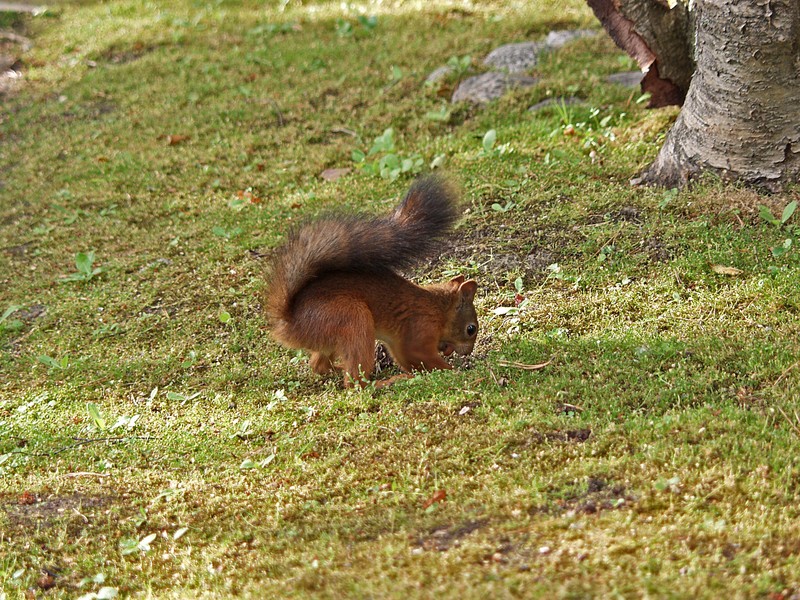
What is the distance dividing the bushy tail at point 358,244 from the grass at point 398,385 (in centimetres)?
54

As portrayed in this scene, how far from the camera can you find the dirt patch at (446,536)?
8.82 ft

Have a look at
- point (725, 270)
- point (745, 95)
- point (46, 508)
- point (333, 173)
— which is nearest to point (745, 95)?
point (745, 95)

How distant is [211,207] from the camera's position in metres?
6.33

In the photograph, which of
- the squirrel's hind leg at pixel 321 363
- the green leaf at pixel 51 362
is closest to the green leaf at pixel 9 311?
the green leaf at pixel 51 362

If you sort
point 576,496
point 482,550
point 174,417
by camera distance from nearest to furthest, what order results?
point 482,550
point 576,496
point 174,417

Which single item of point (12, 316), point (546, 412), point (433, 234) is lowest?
point (12, 316)

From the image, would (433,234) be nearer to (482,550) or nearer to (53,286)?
(482,550)

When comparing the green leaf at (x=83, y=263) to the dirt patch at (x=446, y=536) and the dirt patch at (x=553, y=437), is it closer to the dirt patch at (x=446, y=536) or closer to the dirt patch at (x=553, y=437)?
the dirt patch at (x=553, y=437)

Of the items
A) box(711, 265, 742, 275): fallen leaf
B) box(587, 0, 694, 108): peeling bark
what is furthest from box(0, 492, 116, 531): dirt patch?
box(587, 0, 694, 108): peeling bark

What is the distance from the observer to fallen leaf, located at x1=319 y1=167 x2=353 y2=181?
640 centimetres

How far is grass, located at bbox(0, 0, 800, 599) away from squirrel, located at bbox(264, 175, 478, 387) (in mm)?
224

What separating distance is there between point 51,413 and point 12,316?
1.40 m

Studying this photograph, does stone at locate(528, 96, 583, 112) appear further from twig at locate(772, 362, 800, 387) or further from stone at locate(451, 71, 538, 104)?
twig at locate(772, 362, 800, 387)

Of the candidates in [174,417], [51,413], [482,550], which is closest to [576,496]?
[482,550]
